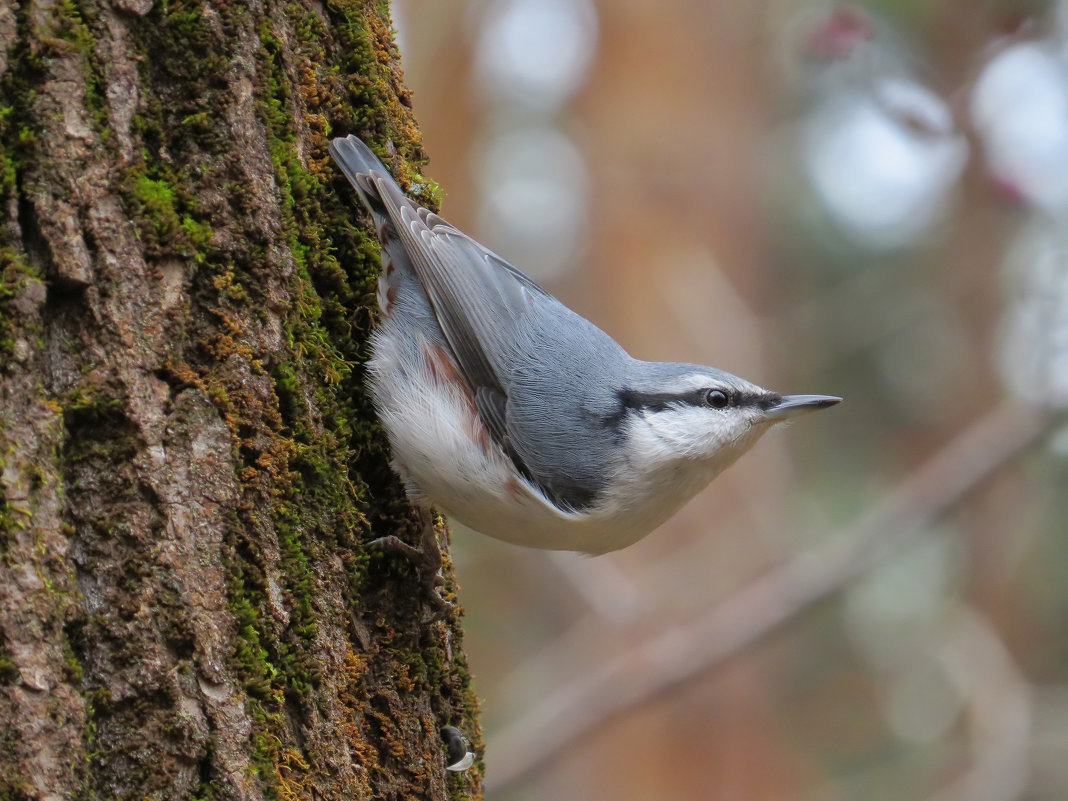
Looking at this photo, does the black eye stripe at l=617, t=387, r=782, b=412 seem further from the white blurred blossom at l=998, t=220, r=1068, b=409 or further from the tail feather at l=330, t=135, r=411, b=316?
the white blurred blossom at l=998, t=220, r=1068, b=409

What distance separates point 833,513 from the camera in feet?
21.8

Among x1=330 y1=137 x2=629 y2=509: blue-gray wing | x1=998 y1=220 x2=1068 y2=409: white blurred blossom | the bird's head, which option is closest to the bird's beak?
the bird's head

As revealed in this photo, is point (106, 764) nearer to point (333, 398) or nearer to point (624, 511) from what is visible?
point (333, 398)

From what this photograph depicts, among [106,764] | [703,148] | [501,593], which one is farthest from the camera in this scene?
[501,593]

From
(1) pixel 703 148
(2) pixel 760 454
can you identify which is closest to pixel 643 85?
(1) pixel 703 148

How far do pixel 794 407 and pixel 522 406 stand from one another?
706 mm

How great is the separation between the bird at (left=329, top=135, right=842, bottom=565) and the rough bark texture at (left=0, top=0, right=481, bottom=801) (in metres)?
0.24

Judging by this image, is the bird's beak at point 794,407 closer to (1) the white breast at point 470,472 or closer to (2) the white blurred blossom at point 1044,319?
(1) the white breast at point 470,472

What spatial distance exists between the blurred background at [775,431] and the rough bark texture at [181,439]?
3.51 meters

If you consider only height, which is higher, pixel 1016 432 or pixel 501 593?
pixel 501 593

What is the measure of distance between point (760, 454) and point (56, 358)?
18.0ft

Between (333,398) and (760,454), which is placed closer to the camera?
(333,398)

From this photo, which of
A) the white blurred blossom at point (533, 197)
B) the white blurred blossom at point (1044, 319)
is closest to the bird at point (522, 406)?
the white blurred blossom at point (1044, 319)

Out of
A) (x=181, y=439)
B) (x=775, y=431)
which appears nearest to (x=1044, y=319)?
(x=775, y=431)
